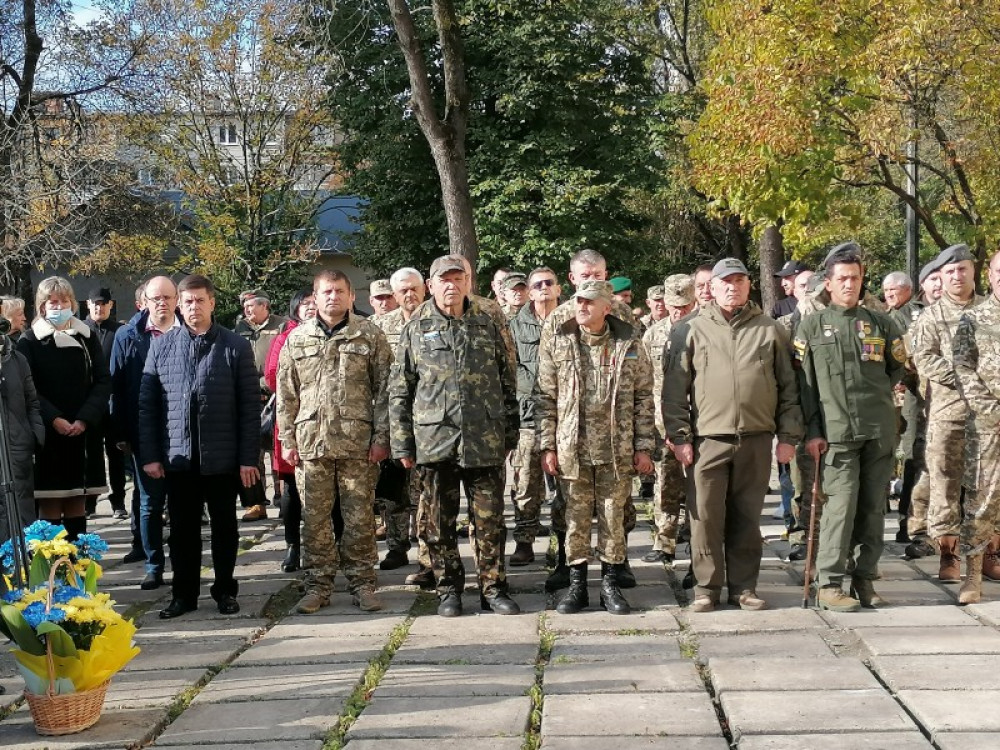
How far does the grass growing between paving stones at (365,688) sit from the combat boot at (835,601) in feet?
7.86

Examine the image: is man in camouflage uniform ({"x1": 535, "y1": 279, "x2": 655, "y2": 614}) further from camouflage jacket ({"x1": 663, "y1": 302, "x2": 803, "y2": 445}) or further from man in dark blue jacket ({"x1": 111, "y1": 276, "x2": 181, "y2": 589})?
man in dark blue jacket ({"x1": 111, "y1": 276, "x2": 181, "y2": 589})

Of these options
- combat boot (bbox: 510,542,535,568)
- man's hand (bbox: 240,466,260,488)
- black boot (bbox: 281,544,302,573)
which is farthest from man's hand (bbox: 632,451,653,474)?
black boot (bbox: 281,544,302,573)

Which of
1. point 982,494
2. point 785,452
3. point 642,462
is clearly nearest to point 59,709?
point 642,462

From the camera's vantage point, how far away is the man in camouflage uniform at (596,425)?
22.7 ft

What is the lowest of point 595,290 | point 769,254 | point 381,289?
point 595,290

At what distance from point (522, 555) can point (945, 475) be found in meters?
2.94

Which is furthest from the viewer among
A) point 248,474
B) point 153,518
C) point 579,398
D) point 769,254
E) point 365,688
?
point 769,254

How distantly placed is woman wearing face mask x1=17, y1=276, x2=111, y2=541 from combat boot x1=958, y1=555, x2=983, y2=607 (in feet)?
19.4

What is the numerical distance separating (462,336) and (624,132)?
69.5 ft

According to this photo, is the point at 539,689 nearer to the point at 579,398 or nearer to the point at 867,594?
the point at 579,398

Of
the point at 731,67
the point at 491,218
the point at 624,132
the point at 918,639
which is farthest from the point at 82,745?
the point at 624,132

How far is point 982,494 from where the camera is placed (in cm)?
711

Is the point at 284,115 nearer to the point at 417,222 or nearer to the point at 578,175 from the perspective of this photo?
the point at 417,222

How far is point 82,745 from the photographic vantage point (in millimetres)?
4875
